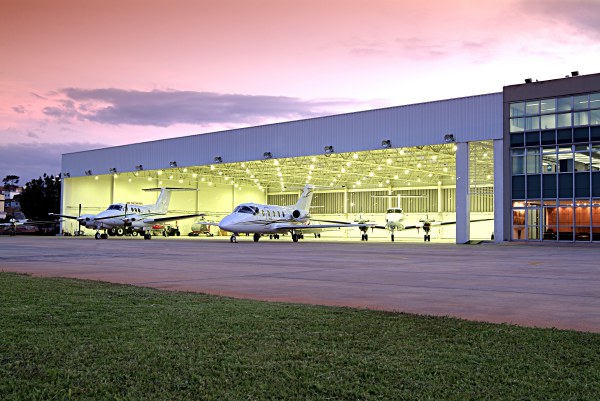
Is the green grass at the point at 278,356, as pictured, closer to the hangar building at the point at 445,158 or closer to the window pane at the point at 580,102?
the hangar building at the point at 445,158

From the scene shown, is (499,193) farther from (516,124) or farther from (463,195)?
(516,124)

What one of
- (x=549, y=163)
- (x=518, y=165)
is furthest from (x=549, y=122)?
(x=518, y=165)

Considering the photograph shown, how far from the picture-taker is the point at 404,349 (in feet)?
18.0

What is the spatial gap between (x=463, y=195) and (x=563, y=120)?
7.69 metres

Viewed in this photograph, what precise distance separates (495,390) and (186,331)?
131 inches

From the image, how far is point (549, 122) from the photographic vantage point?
1464 inches

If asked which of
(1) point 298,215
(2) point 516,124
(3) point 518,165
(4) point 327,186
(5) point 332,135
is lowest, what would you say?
(1) point 298,215

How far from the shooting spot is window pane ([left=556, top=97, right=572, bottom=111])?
1431 inches

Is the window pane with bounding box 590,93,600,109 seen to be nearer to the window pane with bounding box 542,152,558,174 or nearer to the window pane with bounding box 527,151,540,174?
the window pane with bounding box 542,152,558,174

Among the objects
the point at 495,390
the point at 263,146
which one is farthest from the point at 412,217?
the point at 495,390

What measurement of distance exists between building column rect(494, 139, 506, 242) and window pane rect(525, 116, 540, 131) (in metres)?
1.83

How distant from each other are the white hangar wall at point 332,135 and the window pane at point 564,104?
3.54 meters

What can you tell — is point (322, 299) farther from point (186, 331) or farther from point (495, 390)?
point (495, 390)

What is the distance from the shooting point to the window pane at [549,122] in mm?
37000
